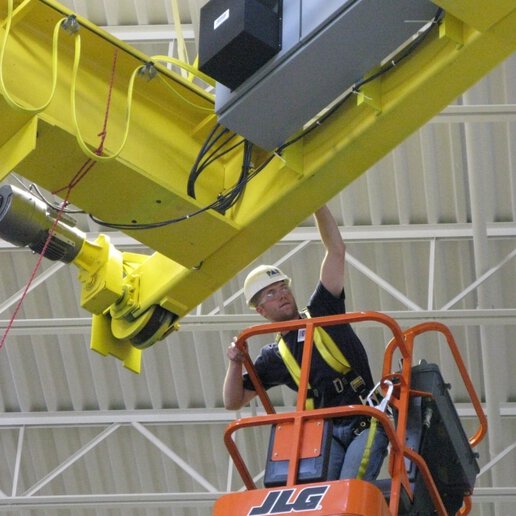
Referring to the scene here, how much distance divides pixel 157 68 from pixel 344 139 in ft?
3.89

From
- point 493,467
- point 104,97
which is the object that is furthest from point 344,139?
point 493,467

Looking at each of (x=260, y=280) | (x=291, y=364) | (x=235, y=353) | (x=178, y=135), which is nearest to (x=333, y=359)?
(x=291, y=364)

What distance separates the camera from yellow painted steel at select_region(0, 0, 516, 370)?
7.42 metres

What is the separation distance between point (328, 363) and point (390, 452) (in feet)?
3.31

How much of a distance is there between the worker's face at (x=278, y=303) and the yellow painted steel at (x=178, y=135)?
0.24 metres

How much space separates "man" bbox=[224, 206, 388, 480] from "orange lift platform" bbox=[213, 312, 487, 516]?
206 mm

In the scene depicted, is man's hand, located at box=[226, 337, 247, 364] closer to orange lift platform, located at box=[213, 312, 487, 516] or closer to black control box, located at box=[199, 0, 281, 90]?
orange lift platform, located at box=[213, 312, 487, 516]

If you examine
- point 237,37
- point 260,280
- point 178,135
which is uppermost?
point 237,37

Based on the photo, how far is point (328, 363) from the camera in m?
7.89

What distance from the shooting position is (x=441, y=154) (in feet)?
45.9

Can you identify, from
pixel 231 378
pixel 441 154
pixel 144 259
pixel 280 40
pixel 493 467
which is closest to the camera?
pixel 280 40

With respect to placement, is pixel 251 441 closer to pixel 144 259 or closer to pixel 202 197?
pixel 144 259

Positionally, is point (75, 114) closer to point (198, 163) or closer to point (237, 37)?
point (198, 163)

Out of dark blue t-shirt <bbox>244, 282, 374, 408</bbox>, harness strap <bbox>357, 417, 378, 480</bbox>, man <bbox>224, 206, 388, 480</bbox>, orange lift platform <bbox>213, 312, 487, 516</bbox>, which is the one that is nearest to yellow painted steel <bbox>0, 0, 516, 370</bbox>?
man <bbox>224, 206, 388, 480</bbox>
